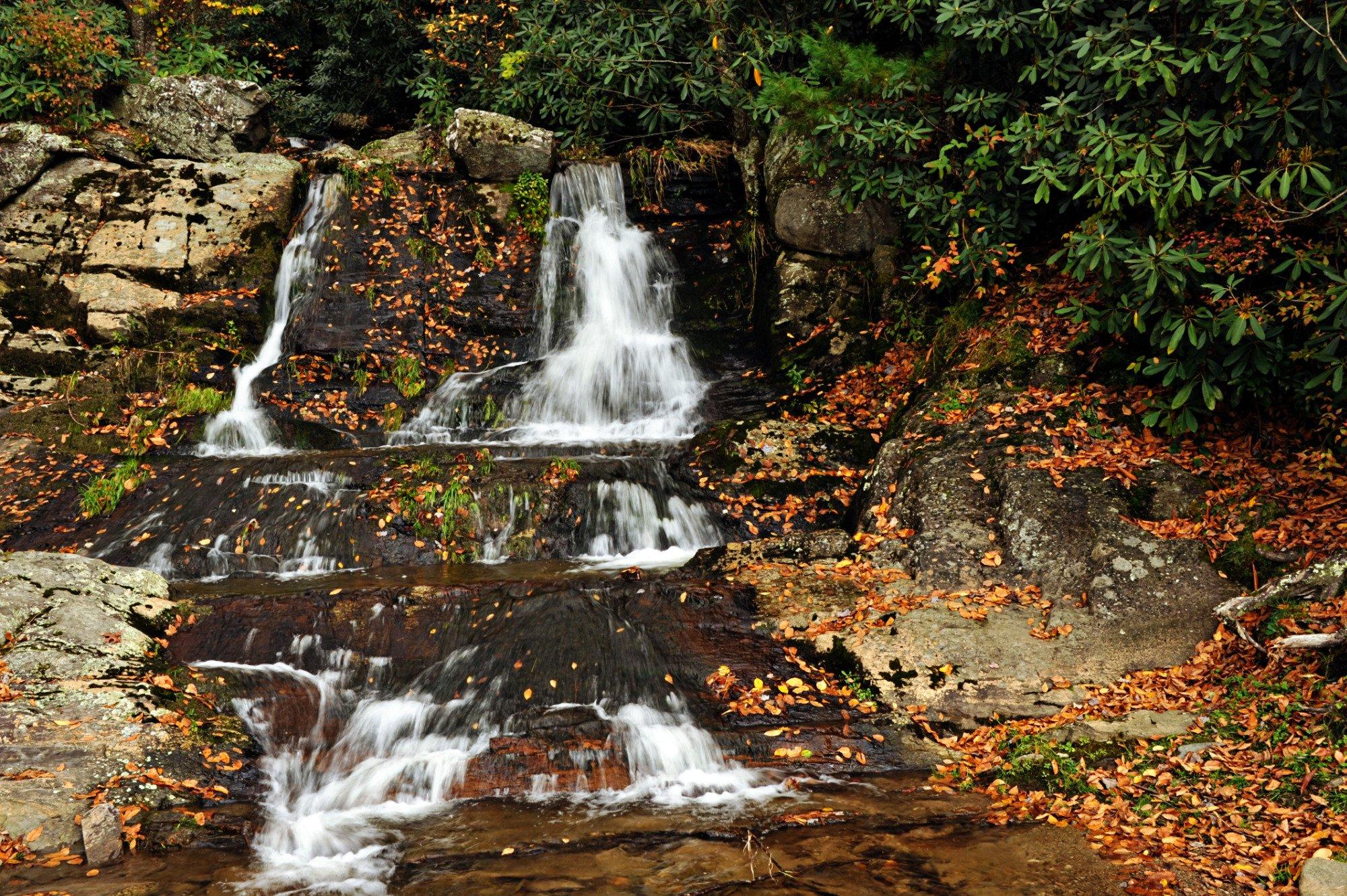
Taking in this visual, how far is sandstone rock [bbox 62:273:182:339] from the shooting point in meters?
10.9

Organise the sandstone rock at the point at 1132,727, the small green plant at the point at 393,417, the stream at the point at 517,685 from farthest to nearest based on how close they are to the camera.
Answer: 1. the small green plant at the point at 393,417
2. the sandstone rock at the point at 1132,727
3. the stream at the point at 517,685

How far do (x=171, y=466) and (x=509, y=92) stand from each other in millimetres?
7622

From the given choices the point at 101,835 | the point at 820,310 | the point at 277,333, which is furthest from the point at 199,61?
the point at 101,835

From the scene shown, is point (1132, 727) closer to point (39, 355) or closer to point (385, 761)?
point (385, 761)

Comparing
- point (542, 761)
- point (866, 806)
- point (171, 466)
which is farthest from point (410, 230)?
point (866, 806)

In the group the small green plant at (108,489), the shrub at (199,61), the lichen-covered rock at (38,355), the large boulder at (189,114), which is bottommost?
the small green plant at (108,489)

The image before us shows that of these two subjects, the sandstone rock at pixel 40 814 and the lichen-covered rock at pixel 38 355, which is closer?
the sandstone rock at pixel 40 814

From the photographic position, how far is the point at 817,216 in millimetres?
10406

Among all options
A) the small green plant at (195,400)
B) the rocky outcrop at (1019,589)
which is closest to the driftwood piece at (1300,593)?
the rocky outcrop at (1019,589)

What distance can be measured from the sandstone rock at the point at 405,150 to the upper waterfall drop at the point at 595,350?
2.10 meters

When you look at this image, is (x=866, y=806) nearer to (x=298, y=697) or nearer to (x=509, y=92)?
(x=298, y=697)

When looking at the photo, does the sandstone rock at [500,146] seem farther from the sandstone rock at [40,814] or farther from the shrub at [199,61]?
the sandstone rock at [40,814]

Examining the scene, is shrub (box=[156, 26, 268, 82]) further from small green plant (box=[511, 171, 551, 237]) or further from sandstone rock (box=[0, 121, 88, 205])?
small green plant (box=[511, 171, 551, 237])

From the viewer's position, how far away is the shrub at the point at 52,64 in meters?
12.1
